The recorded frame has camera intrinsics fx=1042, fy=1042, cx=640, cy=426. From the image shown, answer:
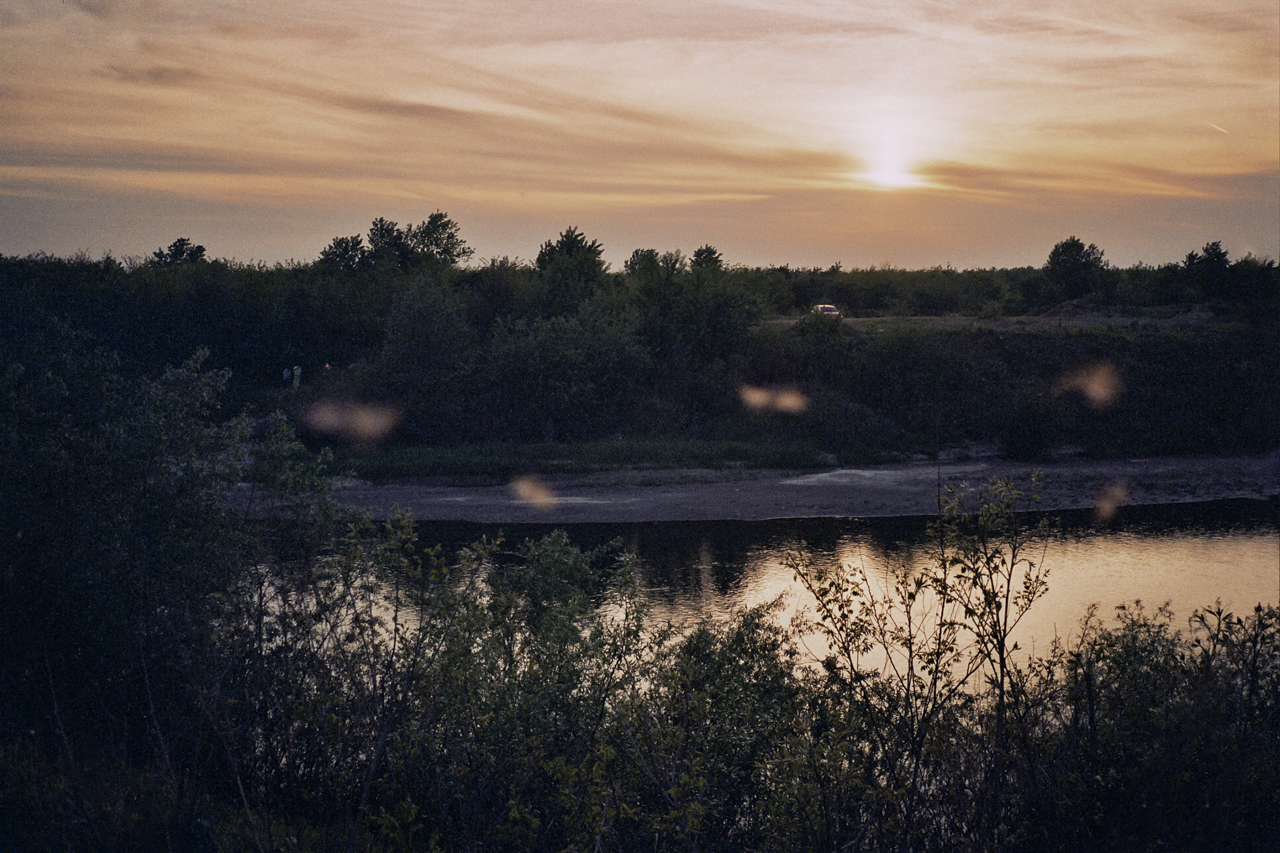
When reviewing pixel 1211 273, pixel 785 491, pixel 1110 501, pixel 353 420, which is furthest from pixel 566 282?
pixel 1211 273

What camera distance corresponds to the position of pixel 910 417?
5125cm

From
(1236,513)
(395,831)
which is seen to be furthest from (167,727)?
(1236,513)

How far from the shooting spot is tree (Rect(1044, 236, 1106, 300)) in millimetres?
73562

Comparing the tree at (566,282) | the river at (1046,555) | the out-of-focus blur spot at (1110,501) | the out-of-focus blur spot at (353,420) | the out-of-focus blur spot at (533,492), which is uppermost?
the tree at (566,282)

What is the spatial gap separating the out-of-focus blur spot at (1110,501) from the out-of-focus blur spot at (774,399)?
46.8ft

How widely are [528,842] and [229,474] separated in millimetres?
8539

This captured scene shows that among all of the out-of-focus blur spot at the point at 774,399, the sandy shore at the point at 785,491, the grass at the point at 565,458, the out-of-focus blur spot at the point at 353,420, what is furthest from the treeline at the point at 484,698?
the out-of-focus blur spot at the point at 774,399

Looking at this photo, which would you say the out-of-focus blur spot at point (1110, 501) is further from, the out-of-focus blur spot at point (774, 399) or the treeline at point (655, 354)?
the out-of-focus blur spot at point (774, 399)

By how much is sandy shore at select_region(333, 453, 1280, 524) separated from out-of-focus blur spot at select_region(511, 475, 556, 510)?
39mm

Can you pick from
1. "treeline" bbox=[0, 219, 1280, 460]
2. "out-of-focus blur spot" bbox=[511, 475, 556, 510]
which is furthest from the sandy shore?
"treeline" bbox=[0, 219, 1280, 460]

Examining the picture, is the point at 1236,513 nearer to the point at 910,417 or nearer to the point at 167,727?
the point at 910,417

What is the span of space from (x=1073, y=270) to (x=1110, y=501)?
1572 inches

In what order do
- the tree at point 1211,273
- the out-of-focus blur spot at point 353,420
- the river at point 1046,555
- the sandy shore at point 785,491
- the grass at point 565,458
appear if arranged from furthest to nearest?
the tree at point 1211,273
the out-of-focus blur spot at point 353,420
the grass at point 565,458
the sandy shore at point 785,491
the river at point 1046,555

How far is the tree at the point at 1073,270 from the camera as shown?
2896 inches
